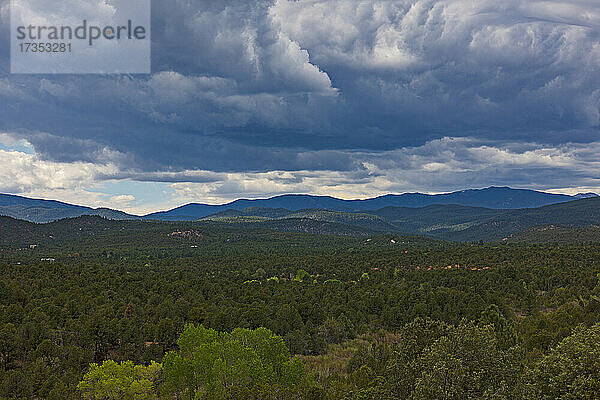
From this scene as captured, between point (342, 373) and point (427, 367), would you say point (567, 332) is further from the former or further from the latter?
point (427, 367)

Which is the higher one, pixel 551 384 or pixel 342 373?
Result: pixel 551 384

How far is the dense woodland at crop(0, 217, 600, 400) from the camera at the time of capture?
33.0 m

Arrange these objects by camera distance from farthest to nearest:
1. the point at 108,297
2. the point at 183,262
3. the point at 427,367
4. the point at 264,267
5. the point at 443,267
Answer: the point at 183,262 < the point at 264,267 < the point at 443,267 < the point at 108,297 < the point at 427,367

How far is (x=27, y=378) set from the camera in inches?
1924

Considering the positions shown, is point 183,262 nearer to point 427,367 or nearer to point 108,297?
point 108,297

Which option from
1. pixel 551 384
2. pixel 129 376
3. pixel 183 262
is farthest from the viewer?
pixel 183 262

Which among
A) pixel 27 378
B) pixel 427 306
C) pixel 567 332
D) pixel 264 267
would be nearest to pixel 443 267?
pixel 427 306

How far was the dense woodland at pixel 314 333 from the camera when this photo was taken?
33.0 meters

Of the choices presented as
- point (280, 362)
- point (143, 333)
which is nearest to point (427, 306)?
point (280, 362)

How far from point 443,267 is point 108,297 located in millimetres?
98394

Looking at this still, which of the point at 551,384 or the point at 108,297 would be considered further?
the point at 108,297

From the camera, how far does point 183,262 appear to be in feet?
557

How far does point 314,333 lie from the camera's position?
78062mm

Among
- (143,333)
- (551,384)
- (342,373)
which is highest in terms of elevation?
(551,384)
